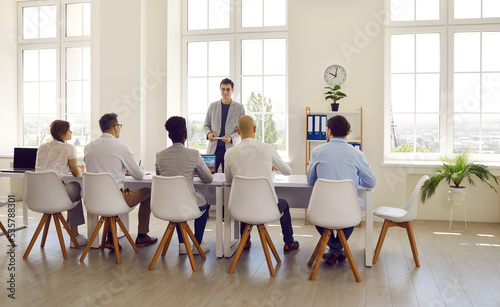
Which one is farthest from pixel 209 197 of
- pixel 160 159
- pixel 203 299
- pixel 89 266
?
pixel 203 299

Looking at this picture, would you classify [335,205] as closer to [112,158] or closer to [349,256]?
[349,256]

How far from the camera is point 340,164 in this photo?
150 inches

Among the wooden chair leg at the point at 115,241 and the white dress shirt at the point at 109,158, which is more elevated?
the white dress shirt at the point at 109,158

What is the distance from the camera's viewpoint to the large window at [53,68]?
7645 mm

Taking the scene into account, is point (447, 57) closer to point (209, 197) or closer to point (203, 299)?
point (209, 197)

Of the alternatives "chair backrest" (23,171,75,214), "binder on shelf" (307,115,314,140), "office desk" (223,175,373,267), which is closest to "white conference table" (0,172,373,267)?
"office desk" (223,175,373,267)

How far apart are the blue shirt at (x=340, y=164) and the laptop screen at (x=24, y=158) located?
11.9ft

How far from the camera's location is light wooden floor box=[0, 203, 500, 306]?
126 inches

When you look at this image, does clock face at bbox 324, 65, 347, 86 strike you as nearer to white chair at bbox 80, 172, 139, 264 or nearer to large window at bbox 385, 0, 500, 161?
large window at bbox 385, 0, 500, 161

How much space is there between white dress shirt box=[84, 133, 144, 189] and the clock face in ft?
9.99

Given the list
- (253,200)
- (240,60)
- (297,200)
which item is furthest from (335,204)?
(240,60)

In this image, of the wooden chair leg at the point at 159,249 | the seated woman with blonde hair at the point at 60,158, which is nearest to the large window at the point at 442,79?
the wooden chair leg at the point at 159,249

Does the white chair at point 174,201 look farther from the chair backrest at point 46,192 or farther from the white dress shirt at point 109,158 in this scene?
the chair backrest at point 46,192

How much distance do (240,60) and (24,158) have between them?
325 centimetres
